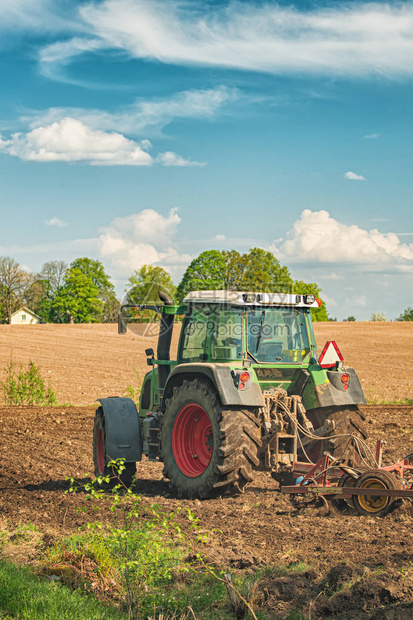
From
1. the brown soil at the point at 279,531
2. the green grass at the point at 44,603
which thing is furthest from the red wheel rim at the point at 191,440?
the green grass at the point at 44,603

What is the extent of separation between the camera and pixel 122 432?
29.2 ft

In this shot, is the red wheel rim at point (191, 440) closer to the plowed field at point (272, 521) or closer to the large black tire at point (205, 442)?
the large black tire at point (205, 442)

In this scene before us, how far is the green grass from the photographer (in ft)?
14.0

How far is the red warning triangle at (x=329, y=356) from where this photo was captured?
27.1 ft

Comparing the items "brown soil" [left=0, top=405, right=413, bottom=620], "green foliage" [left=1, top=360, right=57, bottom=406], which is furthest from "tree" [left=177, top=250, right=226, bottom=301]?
"brown soil" [left=0, top=405, right=413, bottom=620]

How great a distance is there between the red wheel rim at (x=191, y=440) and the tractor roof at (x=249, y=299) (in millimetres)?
1321

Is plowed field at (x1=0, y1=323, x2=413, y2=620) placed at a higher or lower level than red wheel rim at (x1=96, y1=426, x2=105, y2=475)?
lower

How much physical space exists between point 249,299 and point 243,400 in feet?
4.18

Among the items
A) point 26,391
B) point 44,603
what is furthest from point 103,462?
point 26,391

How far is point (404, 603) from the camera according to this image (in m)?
4.50

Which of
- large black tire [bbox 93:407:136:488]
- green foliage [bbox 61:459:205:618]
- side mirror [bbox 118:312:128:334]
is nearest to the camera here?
green foliage [bbox 61:459:205:618]

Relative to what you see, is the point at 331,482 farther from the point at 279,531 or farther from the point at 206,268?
the point at 206,268

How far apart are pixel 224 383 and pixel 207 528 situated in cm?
162

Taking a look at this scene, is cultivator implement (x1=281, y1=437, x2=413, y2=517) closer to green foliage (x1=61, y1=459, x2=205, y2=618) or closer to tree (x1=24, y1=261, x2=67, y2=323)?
green foliage (x1=61, y1=459, x2=205, y2=618)
